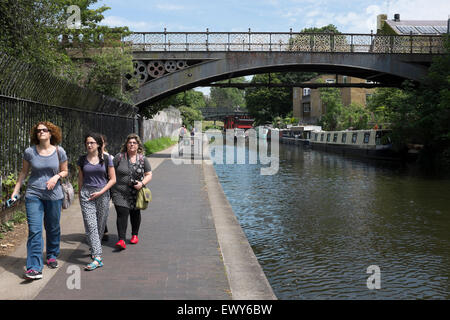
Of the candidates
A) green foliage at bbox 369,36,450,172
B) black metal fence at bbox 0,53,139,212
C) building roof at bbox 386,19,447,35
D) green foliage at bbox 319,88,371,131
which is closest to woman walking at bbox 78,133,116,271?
black metal fence at bbox 0,53,139,212

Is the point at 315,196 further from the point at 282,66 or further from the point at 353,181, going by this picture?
the point at 282,66

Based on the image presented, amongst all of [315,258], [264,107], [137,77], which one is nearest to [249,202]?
[315,258]

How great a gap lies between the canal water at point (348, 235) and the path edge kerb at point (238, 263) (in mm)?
440

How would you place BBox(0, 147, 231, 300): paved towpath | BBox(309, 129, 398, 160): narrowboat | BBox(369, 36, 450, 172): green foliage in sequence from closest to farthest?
BBox(0, 147, 231, 300): paved towpath
BBox(369, 36, 450, 172): green foliage
BBox(309, 129, 398, 160): narrowboat

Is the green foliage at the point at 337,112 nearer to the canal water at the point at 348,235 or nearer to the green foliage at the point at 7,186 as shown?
the canal water at the point at 348,235

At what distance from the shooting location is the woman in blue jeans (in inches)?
229

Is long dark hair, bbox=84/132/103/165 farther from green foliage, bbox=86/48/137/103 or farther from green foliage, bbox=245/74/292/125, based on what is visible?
green foliage, bbox=245/74/292/125

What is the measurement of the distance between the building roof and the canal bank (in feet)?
186

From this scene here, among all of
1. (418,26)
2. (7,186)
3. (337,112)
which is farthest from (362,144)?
(418,26)

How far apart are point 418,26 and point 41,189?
63.9 m

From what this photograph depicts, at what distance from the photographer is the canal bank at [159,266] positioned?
17.3 ft

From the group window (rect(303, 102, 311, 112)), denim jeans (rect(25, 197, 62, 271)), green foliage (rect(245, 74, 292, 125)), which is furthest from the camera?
green foliage (rect(245, 74, 292, 125))

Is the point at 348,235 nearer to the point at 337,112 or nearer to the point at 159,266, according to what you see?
the point at 159,266

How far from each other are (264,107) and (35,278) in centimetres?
9710
